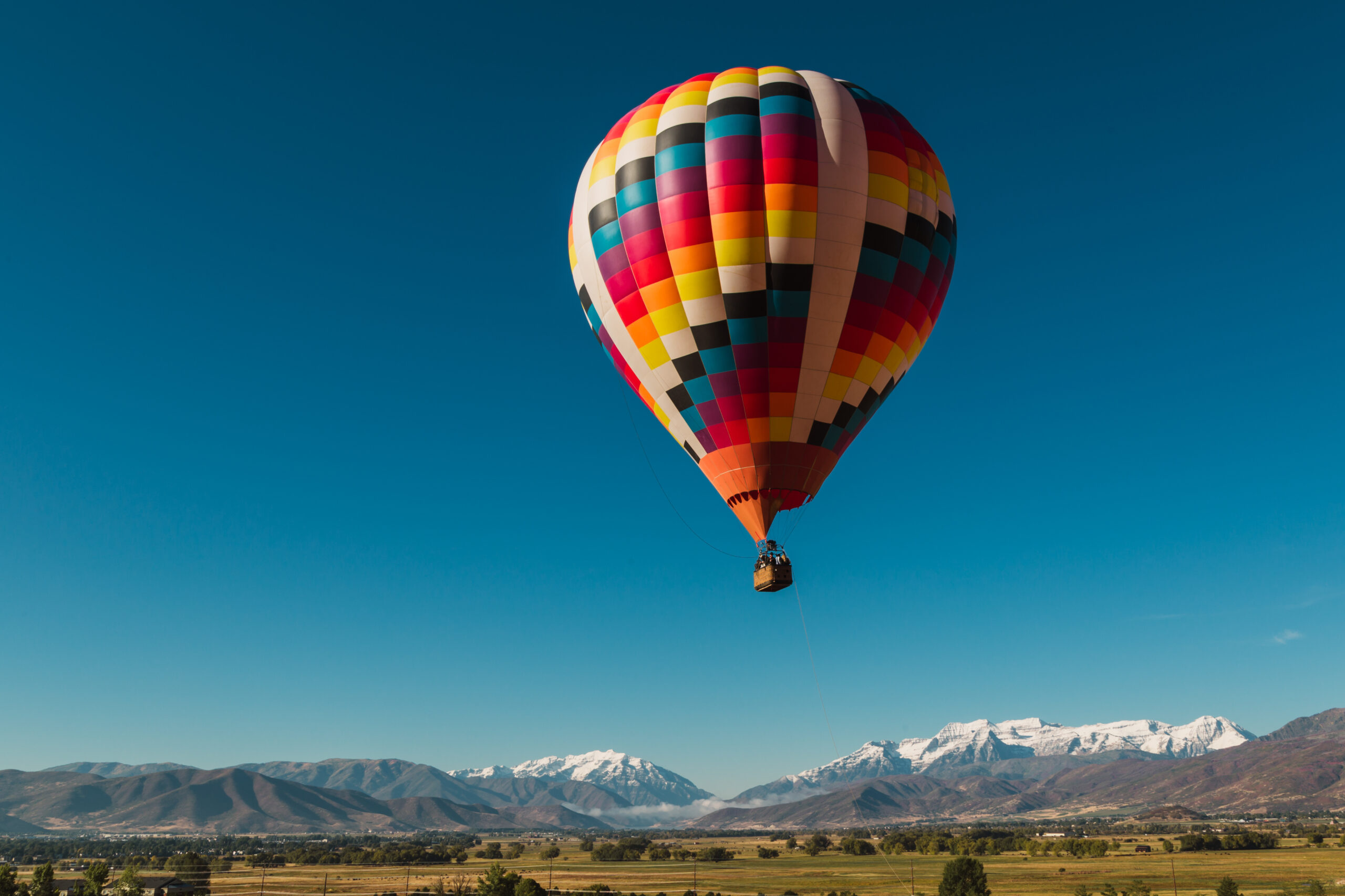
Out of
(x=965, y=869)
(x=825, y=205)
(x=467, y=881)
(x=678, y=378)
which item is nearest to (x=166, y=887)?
(x=467, y=881)

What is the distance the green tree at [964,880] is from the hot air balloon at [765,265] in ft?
207

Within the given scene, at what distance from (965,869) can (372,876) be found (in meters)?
103

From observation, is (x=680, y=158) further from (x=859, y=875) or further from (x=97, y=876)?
(x=859, y=875)

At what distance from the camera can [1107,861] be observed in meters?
152

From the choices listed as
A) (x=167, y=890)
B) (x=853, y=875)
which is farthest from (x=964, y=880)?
(x=167, y=890)

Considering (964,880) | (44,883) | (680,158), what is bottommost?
(964,880)

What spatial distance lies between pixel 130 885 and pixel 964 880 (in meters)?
78.4

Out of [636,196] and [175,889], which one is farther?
[175,889]

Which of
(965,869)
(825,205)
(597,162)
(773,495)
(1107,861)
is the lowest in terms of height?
(1107,861)

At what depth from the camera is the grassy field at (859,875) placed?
11319cm

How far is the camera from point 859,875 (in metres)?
142

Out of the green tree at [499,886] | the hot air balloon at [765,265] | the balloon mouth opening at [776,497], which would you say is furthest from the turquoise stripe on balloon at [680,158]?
the green tree at [499,886]

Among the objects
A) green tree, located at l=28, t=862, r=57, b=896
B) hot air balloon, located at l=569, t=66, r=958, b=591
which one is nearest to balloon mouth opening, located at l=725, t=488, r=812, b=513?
hot air balloon, located at l=569, t=66, r=958, b=591

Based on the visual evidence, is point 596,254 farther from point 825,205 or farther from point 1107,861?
point 1107,861
